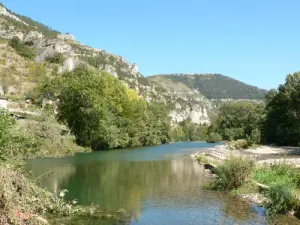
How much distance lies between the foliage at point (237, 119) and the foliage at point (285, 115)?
27.6m

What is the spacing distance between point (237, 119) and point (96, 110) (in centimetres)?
8582

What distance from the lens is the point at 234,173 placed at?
25.5 m

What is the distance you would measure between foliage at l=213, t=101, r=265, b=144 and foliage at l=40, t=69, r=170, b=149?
1852 inches

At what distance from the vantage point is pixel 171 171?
38.0 m

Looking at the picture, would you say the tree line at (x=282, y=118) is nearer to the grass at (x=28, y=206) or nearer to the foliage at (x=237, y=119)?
the foliage at (x=237, y=119)

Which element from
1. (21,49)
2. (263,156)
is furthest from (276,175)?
(21,49)

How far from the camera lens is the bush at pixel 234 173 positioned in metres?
25.3

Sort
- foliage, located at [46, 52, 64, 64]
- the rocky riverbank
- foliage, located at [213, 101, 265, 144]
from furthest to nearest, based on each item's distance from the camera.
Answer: foliage, located at [46, 52, 64, 64]
foliage, located at [213, 101, 265, 144]
the rocky riverbank

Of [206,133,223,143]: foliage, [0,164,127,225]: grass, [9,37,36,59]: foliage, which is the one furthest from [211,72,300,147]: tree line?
[9,37,36,59]: foliage

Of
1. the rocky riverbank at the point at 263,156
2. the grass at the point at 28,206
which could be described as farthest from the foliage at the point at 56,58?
the grass at the point at 28,206

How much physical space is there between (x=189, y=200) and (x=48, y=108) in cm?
5512

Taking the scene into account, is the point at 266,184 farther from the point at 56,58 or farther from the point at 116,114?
the point at 56,58

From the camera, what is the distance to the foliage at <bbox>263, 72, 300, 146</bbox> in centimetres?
8106

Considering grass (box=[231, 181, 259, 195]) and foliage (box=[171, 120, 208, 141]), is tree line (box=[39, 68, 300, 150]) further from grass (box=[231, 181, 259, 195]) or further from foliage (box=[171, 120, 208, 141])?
foliage (box=[171, 120, 208, 141])
